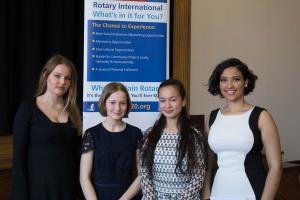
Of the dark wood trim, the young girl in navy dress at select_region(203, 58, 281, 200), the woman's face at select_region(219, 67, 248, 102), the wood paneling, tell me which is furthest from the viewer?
the dark wood trim

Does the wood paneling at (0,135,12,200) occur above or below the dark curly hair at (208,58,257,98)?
below

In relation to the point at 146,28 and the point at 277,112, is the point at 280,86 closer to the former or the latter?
the point at 277,112

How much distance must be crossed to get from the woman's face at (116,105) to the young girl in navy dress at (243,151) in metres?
0.51

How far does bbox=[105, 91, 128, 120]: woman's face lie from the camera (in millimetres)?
2064

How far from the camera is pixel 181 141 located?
1.96 m

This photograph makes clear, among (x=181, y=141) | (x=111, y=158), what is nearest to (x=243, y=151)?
(x=181, y=141)

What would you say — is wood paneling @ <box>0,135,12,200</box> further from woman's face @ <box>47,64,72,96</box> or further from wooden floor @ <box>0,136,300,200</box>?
woman's face @ <box>47,64,72,96</box>

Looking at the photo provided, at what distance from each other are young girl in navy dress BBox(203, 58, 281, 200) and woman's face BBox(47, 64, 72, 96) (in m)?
0.85

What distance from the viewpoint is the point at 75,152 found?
2.16 m

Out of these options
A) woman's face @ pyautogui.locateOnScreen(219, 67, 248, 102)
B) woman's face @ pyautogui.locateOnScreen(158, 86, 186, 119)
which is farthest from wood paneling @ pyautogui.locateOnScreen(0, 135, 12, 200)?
woman's face @ pyautogui.locateOnScreen(219, 67, 248, 102)

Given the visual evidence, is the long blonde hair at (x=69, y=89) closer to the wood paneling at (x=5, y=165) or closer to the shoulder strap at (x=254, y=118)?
the shoulder strap at (x=254, y=118)

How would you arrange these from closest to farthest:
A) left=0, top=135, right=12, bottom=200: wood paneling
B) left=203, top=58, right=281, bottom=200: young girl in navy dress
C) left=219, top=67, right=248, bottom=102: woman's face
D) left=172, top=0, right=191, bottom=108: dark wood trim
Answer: left=203, top=58, right=281, bottom=200: young girl in navy dress, left=219, top=67, right=248, bottom=102: woman's face, left=0, top=135, right=12, bottom=200: wood paneling, left=172, top=0, right=191, bottom=108: dark wood trim

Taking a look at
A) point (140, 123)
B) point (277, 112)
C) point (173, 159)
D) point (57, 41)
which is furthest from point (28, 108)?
point (277, 112)

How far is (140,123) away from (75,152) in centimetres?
121
